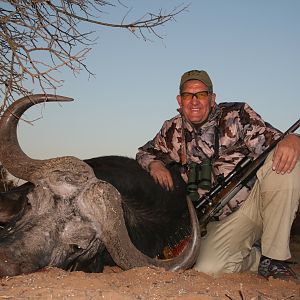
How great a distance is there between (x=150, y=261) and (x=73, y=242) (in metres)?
0.68

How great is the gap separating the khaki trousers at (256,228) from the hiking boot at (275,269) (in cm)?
6

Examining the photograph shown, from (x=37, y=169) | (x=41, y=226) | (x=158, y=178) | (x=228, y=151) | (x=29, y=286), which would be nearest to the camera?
(x=29, y=286)

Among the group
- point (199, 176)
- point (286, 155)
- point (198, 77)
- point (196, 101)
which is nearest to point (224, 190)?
point (199, 176)

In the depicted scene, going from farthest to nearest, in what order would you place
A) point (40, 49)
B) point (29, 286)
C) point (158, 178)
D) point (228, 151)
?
point (228, 151) < point (158, 178) < point (40, 49) < point (29, 286)

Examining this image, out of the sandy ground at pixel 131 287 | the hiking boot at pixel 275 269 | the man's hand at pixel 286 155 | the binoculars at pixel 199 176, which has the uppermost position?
the man's hand at pixel 286 155

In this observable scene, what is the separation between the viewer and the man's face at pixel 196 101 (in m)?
5.21

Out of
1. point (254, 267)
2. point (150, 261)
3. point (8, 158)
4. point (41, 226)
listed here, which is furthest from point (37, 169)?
point (254, 267)

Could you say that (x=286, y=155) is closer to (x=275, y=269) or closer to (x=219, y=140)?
(x=219, y=140)

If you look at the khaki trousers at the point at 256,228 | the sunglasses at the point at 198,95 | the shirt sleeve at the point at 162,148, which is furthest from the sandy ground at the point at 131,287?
the sunglasses at the point at 198,95

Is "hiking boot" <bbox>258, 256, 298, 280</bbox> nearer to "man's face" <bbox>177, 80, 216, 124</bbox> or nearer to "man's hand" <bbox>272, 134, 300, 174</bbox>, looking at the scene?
"man's hand" <bbox>272, 134, 300, 174</bbox>

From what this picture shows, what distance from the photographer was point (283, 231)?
14.6 feet

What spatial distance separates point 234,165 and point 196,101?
2.69 feet

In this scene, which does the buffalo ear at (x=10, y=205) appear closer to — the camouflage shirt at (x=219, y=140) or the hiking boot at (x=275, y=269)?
the camouflage shirt at (x=219, y=140)

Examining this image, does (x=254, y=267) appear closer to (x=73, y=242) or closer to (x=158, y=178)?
(x=158, y=178)
